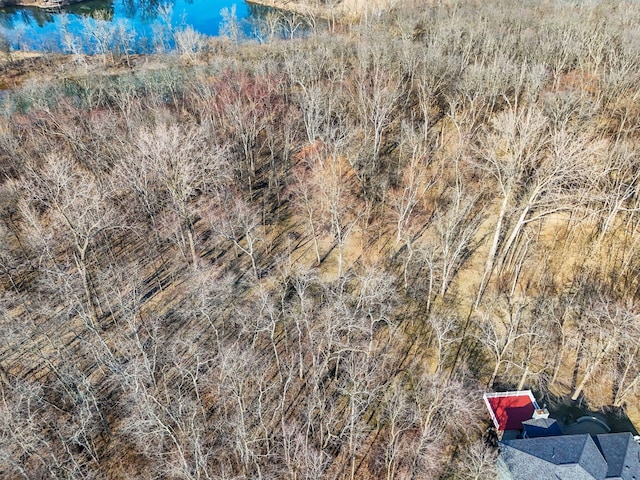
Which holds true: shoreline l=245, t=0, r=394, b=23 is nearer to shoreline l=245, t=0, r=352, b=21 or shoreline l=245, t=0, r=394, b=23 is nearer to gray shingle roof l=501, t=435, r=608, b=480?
shoreline l=245, t=0, r=352, b=21

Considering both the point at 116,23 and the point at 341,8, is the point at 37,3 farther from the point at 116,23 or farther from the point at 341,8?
the point at 341,8

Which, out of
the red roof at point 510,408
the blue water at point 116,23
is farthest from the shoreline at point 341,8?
the red roof at point 510,408

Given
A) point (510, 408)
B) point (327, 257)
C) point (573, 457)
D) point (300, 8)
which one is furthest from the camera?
point (300, 8)

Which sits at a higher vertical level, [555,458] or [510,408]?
[555,458]

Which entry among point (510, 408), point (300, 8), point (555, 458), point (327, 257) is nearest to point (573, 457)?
point (555, 458)

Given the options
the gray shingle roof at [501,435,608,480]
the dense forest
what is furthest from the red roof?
the gray shingle roof at [501,435,608,480]
